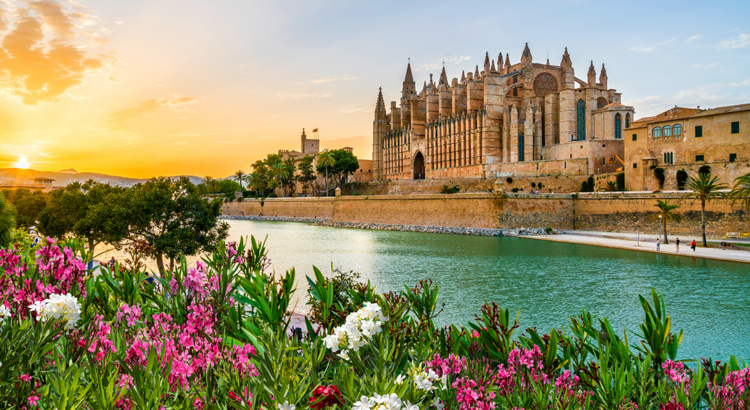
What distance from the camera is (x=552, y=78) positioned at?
53.1 metres

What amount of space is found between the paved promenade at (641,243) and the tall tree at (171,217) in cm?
2033

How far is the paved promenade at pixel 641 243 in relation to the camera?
2228 centimetres

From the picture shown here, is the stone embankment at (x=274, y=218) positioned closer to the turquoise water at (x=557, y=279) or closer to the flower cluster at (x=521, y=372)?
the turquoise water at (x=557, y=279)

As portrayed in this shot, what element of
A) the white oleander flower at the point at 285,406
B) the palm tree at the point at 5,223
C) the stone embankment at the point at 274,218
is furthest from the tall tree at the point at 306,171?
the white oleander flower at the point at 285,406

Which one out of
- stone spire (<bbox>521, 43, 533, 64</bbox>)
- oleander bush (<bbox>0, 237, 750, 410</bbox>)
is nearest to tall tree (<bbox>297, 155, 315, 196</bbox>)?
stone spire (<bbox>521, 43, 533, 64</bbox>)

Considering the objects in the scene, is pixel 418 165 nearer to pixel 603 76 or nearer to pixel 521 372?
pixel 603 76

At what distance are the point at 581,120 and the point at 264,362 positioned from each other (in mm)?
47298

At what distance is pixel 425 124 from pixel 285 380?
210 feet

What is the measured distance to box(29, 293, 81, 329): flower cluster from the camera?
3113 mm

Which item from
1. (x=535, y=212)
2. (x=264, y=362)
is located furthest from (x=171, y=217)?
(x=535, y=212)

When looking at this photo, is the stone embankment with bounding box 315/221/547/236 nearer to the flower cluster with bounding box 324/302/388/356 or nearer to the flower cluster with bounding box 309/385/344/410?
the flower cluster with bounding box 324/302/388/356

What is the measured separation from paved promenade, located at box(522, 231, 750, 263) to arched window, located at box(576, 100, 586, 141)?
1311cm

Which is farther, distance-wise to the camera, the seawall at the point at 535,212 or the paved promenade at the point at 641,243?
the seawall at the point at 535,212

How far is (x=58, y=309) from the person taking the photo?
3127 mm
